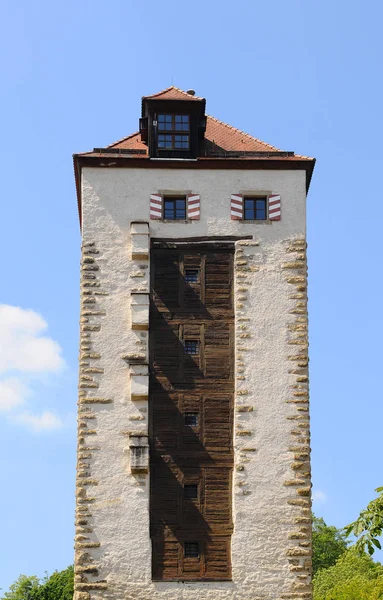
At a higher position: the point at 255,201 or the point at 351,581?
the point at 255,201

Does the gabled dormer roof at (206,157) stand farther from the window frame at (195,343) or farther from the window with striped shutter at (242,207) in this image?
the window frame at (195,343)

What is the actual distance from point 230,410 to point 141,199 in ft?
14.9

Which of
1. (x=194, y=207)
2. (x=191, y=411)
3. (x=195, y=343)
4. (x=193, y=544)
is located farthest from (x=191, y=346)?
(x=193, y=544)

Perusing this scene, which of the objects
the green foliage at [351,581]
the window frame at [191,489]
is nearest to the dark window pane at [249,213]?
the window frame at [191,489]

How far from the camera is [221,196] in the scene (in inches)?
972

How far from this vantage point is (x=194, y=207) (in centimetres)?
2458

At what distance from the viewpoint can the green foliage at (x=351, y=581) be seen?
41156mm

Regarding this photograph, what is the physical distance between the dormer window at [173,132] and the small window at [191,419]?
5474mm

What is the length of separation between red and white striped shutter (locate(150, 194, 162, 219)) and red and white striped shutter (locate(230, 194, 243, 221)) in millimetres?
1410

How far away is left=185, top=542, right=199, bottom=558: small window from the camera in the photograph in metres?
22.7

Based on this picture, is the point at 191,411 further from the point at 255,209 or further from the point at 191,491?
the point at 255,209

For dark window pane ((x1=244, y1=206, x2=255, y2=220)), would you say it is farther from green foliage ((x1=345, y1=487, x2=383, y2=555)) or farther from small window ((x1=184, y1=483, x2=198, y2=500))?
green foliage ((x1=345, y1=487, x2=383, y2=555))

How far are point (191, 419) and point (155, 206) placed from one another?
4.27 m

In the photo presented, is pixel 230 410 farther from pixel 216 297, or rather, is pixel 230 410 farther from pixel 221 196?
pixel 221 196
